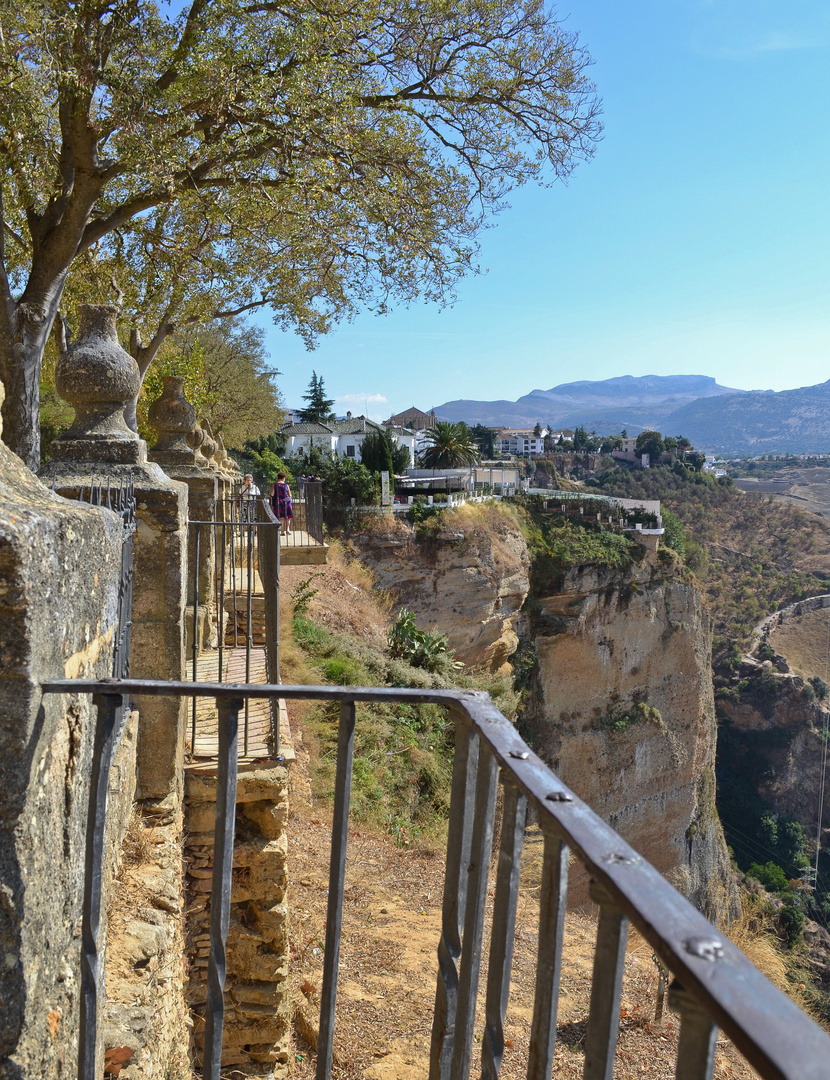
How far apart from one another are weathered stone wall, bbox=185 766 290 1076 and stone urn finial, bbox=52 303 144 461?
2.22m

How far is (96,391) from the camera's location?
4340mm

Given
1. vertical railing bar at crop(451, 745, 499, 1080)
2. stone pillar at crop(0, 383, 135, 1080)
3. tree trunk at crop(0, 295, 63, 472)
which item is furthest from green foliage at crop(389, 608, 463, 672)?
vertical railing bar at crop(451, 745, 499, 1080)

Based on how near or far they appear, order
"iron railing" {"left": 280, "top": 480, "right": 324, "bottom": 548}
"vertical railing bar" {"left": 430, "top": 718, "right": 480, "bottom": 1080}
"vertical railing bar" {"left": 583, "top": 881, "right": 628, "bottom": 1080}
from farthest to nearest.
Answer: "iron railing" {"left": 280, "top": 480, "right": 324, "bottom": 548}
"vertical railing bar" {"left": 430, "top": 718, "right": 480, "bottom": 1080}
"vertical railing bar" {"left": 583, "top": 881, "right": 628, "bottom": 1080}

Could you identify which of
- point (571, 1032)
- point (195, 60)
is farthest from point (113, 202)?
point (571, 1032)

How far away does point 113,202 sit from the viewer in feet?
38.6

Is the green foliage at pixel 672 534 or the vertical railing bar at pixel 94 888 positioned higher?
the vertical railing bar at pixel 94 888

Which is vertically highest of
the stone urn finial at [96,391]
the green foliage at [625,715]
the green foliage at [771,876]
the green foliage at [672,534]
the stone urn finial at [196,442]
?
the stone urn finial at [96,391]

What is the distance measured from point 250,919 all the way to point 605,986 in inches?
185

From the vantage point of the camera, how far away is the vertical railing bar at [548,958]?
123cm

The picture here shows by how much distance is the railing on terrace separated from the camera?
81cm

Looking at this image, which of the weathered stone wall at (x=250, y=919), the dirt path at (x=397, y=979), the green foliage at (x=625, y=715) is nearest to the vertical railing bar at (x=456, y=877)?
the weathered stone wall at (x=250, y=919)

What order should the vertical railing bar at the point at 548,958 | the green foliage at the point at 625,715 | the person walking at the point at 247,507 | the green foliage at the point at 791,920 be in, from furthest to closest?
the green foliage at the point at 791,920 < the green foliage at the point at 625,715 < the person walking at the point at 247,507 < the vertical railing bar at the point at 548,958

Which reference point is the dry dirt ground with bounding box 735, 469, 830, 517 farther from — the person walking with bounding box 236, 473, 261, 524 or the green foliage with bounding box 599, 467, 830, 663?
the person walking with bounding box 236, 473, 261, 524

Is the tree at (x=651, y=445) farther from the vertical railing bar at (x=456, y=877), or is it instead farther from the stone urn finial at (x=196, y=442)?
the vertical railing bar at (x=456, y=877)
